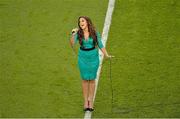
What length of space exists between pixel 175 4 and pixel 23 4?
3.51 meters

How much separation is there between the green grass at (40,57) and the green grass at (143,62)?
19.5 inches

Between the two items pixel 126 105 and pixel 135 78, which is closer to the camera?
pixel 126 105

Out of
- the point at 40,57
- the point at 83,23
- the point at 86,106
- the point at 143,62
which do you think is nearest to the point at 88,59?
the point at 83,23

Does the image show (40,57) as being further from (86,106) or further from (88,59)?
(88,59)

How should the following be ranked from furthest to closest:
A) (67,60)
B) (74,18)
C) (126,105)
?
1. (74,18)
2. (67,60)
3. (126,105)

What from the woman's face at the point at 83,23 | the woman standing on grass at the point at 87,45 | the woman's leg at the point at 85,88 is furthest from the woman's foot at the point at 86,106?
the woman's face at the point at 83,23

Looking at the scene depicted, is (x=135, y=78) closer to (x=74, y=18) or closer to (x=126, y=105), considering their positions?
(x=126, y=105)

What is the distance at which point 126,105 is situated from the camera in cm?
1081

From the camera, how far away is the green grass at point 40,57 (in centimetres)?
1090

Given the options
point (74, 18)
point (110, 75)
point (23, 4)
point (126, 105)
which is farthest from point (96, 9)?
point (126, 105)

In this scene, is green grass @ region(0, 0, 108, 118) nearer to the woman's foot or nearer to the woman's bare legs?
the woman's foot

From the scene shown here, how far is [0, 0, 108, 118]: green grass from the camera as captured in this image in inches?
429

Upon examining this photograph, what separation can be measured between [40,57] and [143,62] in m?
2.05

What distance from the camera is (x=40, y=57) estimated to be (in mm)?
12359
